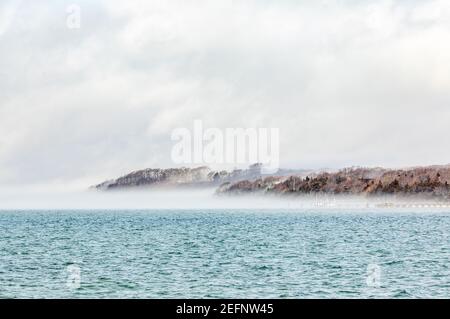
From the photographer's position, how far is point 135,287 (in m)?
57.7

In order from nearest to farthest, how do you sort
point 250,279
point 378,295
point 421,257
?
1. point 378,295
2. point 250,279
3. point 421,257

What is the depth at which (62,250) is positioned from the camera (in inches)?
4082
